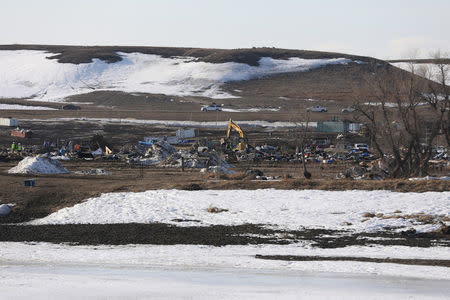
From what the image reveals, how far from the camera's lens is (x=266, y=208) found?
26.6 metres

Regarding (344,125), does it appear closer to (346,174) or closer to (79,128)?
(79,128)

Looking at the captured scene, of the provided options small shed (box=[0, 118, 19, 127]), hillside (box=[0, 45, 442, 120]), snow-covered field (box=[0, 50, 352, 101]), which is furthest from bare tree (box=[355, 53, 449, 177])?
snow-covered field (box=[0, 50, 352, 101])

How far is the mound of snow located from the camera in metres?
38.6

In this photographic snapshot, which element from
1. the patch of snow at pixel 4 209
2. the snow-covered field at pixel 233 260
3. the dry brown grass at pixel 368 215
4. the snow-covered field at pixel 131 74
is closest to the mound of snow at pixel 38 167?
the patch of snow at pixel 4 209

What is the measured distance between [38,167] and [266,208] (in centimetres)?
1767

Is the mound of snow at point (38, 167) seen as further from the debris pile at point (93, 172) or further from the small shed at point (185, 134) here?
the small shed at point (185, 134)

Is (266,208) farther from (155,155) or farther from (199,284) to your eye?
(155,155)

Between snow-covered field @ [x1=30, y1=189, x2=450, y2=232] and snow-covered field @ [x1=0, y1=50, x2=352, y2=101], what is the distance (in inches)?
3661

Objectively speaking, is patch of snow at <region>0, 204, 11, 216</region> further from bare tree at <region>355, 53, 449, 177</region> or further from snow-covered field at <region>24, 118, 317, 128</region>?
snow-covered field at <region>24, 118, 317, 128</region>

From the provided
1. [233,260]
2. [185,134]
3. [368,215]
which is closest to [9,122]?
[185,134]

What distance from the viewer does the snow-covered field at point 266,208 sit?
2459 centimetres

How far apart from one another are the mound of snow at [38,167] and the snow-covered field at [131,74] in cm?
8223

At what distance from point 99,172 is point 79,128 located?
37.6 meters

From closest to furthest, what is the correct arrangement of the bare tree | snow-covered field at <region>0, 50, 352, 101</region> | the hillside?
the bare tree < the hillside < snow-covered field at <region>0, 50, 352, 101</region>
